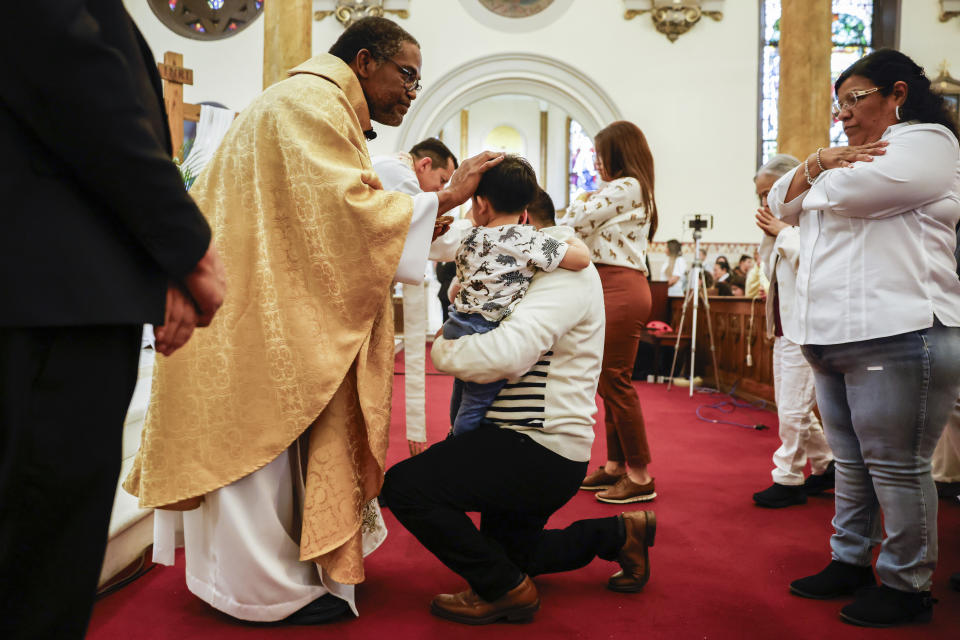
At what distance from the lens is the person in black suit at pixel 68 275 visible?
805 mm

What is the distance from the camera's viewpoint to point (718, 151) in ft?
33.8

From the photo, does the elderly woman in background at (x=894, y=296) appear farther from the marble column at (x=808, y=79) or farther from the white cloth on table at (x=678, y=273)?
the white cloth on table at (x=678, y=273)

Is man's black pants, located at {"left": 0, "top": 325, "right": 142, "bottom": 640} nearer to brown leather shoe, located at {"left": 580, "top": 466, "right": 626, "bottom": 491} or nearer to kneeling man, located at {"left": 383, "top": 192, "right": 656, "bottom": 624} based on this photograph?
kneeling man, located at {"left": 383, "top": 192, "right": 656, "bottom": 624}

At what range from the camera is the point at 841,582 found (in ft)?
6.39

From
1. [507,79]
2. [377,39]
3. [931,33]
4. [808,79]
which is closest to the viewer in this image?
[377,39]

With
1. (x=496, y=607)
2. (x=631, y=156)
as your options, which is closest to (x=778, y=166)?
(x=631, y=156)

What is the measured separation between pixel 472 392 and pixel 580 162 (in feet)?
44.4

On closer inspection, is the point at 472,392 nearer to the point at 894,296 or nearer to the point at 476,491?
the point at 476,491

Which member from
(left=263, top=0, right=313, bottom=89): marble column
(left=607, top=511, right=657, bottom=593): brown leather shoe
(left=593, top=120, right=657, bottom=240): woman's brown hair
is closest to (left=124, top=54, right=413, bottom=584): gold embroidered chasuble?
(left=607, top=511, right=657, bottom=593): brown leather shoe

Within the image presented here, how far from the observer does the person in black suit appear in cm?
80

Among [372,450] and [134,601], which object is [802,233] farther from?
[134,601]

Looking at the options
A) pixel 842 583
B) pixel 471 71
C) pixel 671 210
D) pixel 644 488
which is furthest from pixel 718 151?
pixel 842 583

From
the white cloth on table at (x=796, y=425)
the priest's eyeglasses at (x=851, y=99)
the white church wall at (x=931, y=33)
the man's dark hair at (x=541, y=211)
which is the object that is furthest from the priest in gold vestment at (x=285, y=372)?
the white church wall at (x=931, y=33)

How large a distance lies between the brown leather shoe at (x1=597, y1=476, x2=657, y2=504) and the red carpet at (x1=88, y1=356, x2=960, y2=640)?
4cm
